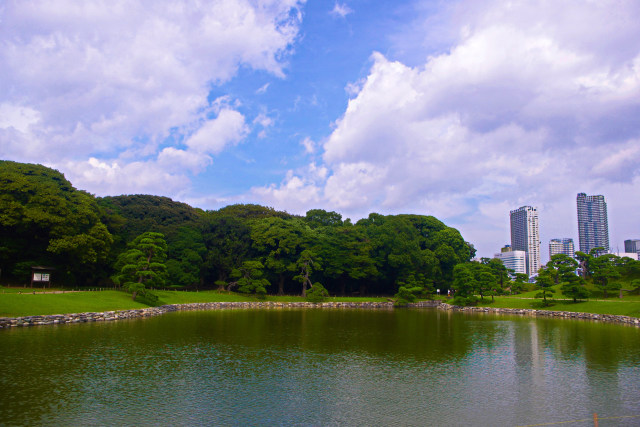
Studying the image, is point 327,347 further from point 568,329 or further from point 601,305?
point 601,305

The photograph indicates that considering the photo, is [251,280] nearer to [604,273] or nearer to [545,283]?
[545,283]

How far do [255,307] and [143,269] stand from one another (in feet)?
48.8

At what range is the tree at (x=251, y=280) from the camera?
53938 millimetres

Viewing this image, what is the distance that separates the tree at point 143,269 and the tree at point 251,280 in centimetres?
1277

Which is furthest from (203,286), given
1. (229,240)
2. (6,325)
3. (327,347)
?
(327,347)

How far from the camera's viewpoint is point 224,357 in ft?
61.9

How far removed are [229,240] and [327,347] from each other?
3954 cm

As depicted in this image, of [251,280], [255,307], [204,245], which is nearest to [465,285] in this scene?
[255,307]

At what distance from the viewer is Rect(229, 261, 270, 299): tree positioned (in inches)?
2124

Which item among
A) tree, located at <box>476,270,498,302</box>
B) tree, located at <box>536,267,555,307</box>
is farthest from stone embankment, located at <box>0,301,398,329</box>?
tree, located at <box>536,267,555,307</box>

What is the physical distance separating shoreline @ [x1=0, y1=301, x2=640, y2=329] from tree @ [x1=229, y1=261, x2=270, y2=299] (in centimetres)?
217

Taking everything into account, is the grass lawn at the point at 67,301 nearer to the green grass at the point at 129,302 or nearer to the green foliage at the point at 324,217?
the green grass at the point at 129,302

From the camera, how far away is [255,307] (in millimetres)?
50406

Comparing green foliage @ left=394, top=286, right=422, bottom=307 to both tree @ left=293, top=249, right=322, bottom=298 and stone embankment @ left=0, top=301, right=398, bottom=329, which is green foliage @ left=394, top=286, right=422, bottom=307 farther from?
tree @ left=293, top=249, right=322, bottom=298
